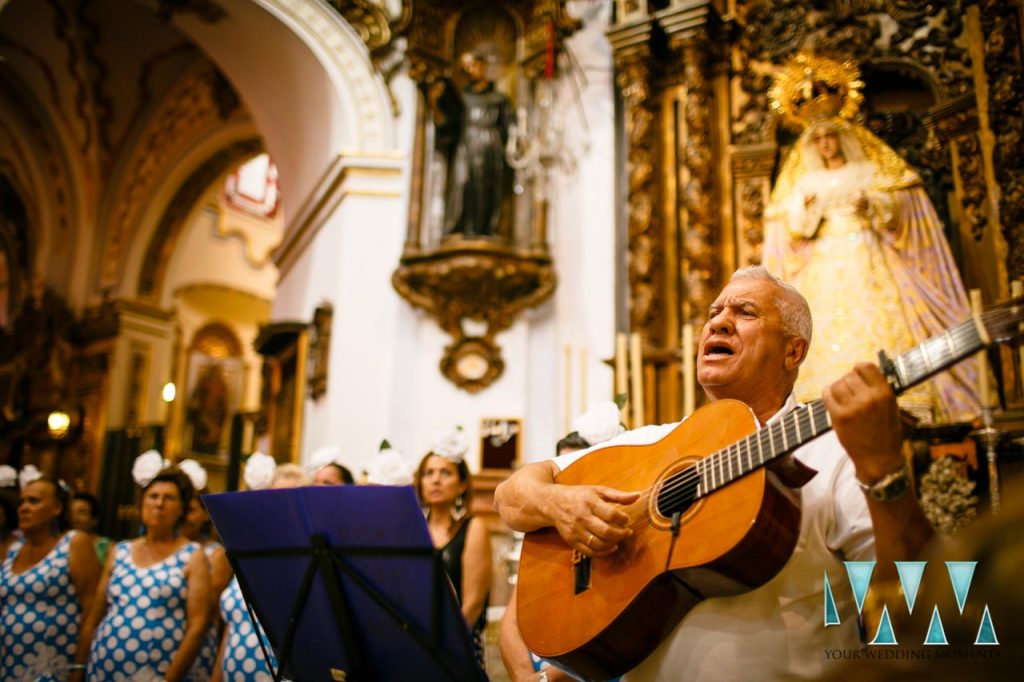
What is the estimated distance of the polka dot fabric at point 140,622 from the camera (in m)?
3.67

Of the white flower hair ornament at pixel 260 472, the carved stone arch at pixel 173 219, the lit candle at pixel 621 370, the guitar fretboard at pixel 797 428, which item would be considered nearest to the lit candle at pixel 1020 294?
the lit candle at pixel 621 370

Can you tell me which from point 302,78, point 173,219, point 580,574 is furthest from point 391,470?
point 173,219

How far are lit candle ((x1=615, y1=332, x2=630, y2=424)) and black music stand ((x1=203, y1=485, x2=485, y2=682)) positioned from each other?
122 inches

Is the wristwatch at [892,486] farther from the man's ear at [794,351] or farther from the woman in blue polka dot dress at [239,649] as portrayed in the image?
the woman in blue polka dot dress at [239,649]

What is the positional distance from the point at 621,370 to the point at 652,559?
11.9 ft

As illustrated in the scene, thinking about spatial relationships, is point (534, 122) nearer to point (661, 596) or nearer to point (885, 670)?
point (661, 596)

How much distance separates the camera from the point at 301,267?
28.3ft

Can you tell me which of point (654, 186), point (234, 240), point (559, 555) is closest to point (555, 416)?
point (654, 186)

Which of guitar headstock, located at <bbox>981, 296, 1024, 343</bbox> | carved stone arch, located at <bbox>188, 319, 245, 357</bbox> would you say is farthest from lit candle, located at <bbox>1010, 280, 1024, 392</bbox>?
carved stone arch, located at <bbox>188, 319, 245, 357</bbox>

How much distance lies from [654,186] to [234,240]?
10.4 meters

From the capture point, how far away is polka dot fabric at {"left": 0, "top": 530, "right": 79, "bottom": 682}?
4031mm

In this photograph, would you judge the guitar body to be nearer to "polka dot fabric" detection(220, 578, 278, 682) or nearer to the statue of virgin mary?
"polka dot fabric" detection(220, 578, 278, 682)

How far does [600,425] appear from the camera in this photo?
3484 mm

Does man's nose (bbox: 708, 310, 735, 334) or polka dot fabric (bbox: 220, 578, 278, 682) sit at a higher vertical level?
man's nose (bbox: 708, 310, 735, 334)
